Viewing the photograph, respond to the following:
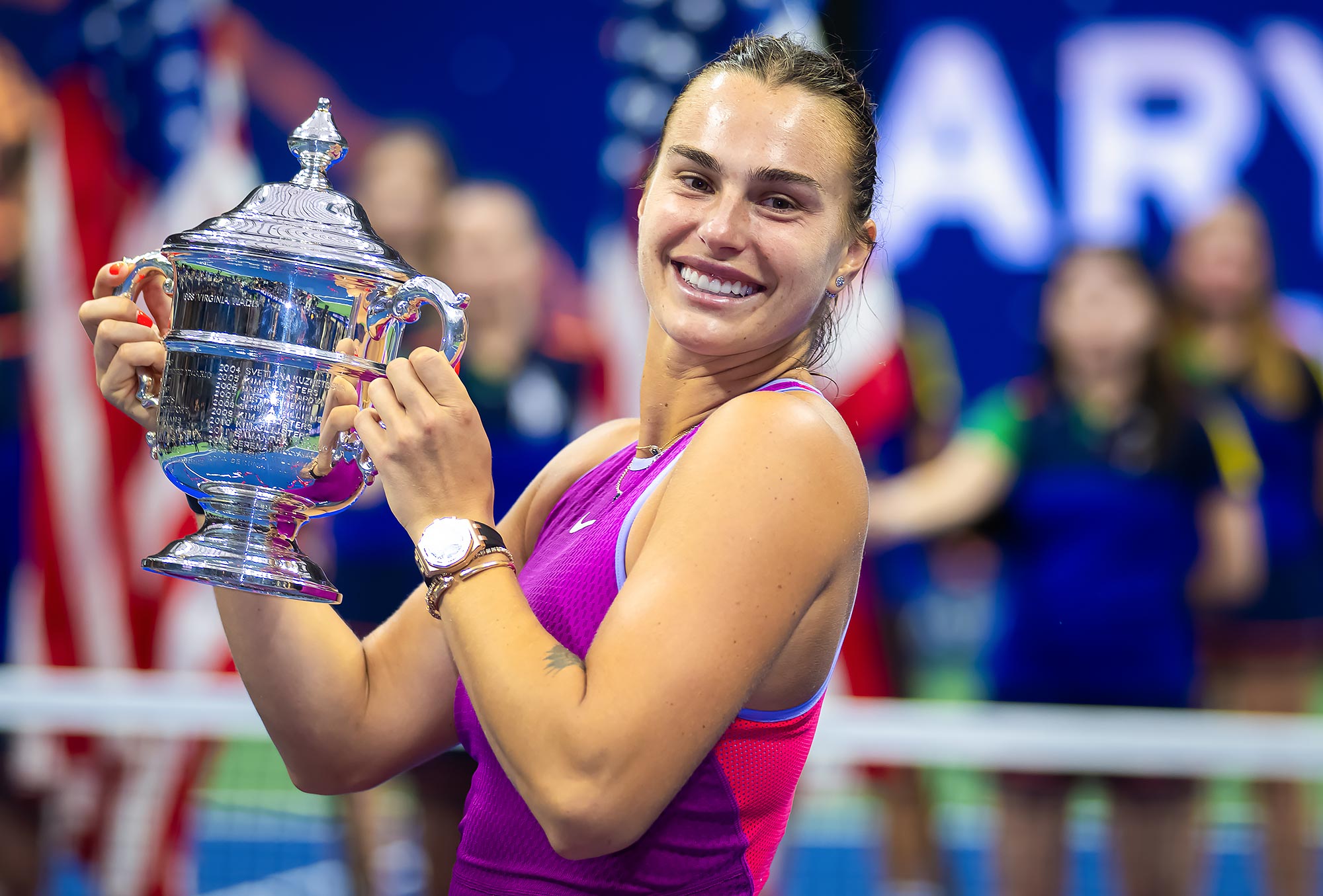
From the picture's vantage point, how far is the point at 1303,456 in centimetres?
455

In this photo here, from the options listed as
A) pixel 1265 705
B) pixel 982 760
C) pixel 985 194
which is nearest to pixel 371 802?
pixel 982 760

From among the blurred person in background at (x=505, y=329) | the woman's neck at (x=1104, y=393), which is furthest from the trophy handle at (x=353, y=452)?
the woman's neck at (x=1104, y=393)

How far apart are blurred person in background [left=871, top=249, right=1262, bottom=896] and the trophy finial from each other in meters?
2.99

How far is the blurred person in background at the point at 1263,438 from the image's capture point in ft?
14.7

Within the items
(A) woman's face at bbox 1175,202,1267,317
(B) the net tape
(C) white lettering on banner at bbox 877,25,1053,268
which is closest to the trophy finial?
(B) the net tape

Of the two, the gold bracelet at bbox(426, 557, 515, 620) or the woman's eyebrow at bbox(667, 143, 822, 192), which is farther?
the woman's eyebrow at bbox(667, 143, 822, 192)

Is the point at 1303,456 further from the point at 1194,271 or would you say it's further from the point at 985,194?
the point at 985,194

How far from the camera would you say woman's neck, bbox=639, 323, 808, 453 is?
142 cm

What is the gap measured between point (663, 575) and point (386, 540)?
2900 millimetres

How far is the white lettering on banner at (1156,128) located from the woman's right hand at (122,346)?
15.9ft

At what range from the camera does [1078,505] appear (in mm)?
4027

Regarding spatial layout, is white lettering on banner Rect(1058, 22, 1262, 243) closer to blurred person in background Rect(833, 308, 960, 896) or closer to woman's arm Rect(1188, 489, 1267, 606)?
blurred person in background Rect(833, 308, 960, 896)

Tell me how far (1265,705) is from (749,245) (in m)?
3.76

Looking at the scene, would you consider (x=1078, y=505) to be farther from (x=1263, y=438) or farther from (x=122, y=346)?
(x=122, y=346)
